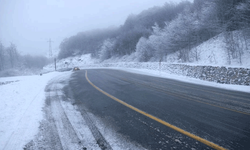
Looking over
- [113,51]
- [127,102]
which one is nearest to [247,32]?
[127,102]

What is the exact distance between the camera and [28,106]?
5809mm

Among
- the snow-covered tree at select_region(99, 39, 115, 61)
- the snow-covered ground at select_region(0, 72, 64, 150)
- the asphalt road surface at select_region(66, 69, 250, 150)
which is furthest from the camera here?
the snow-covered tree at select_region(99, 39, 115, 61)

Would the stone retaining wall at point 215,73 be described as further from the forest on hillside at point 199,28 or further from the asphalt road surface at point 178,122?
the forest on hillside at point 199,28

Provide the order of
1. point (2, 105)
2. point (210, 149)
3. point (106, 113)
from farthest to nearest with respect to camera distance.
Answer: point (2, 105) < point (106, 113) < point (210, 149)

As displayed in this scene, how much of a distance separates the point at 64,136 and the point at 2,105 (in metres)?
4.31

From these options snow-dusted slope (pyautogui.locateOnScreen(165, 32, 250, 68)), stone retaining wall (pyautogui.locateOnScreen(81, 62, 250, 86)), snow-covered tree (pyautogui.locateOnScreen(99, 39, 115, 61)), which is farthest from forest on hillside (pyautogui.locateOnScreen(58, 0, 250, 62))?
snow-covered tree (pyautogui.locateOnScreen(99, 39, 115, 61))

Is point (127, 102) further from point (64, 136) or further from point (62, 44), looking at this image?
point (62, 44)

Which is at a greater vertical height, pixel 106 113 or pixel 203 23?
pixel 203 23

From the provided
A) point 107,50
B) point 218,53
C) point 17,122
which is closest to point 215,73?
point 218,53

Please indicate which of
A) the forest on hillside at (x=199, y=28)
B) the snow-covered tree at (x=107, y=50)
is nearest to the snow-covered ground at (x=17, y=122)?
the forest on hillside at (x=199, y=28)

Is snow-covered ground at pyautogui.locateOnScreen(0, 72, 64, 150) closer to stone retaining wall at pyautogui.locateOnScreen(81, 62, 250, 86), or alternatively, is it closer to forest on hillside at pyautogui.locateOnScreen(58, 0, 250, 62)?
stone retaining wall at pyautogui.locateOnScreen(81, 62, 250, 86)

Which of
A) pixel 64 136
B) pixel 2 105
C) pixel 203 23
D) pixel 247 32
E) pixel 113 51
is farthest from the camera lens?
pixel 113 51

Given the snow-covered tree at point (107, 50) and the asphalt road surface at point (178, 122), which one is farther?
the snow-covered tree at point (107, 50)

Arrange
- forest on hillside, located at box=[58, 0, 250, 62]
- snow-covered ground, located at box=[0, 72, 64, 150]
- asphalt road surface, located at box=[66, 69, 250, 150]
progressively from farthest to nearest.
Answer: forest on hillside, located at box=[58, 0, 250, 62]
snow-covered ground, located at box=[0, 72, 64, 150]
asphalt road surface, located at box=[66, 69, 250, 150]
